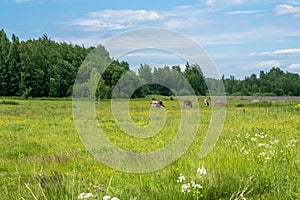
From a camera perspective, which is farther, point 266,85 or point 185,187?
point 266,85

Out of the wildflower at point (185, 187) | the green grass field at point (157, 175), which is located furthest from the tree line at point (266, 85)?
the wildflower at point (185, 187)

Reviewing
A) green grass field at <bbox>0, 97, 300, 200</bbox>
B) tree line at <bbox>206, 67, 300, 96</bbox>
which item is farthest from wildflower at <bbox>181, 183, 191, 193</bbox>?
tree line at <bbox>206, 67, 300, 96</bbox>

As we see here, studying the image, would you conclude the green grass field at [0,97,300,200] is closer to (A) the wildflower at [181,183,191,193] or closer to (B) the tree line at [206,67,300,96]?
(A) the wildflower at [181,183,191,193]

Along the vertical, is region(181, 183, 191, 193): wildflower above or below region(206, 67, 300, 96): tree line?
below

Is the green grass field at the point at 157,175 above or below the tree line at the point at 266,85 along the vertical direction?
below

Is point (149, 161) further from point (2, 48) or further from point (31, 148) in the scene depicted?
point (2, 48)

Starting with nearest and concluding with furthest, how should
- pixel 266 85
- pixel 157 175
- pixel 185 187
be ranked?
1. pixel 185 187
2. pixel 157 175
3. pixel 266 85

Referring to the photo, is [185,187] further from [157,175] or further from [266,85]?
[266,85]

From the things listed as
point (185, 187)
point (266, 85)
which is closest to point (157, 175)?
point (185, 187)

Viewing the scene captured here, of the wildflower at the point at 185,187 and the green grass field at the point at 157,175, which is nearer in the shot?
the wildflower at the point at 185,187

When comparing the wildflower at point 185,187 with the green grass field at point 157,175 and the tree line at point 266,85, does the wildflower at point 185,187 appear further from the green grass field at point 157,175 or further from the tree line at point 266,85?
the tree line at point 266,85

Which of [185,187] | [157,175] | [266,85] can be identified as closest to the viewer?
[185,187]

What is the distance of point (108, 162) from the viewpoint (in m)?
10.7

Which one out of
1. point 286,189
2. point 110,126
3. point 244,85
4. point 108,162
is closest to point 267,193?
point 286,189
